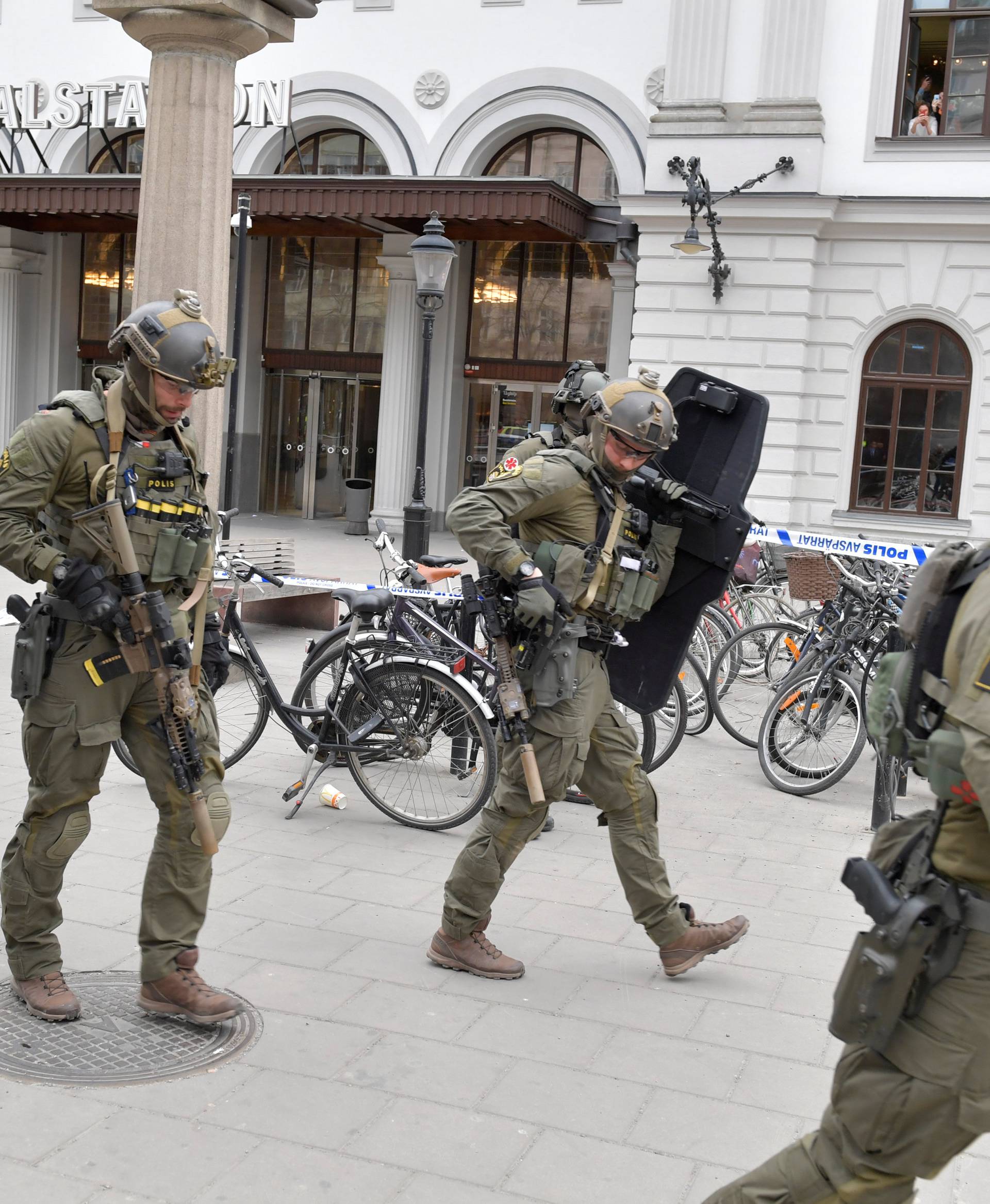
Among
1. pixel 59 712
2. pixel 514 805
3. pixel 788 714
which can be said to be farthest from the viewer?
pixel 788 714

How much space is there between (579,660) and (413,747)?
1923 millimetres

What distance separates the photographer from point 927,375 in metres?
17.6

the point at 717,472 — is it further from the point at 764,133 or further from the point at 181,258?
the point at 764,133

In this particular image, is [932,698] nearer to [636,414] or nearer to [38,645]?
[636,414]

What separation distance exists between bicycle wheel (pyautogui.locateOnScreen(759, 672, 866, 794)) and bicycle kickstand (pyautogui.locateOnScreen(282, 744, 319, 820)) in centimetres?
246

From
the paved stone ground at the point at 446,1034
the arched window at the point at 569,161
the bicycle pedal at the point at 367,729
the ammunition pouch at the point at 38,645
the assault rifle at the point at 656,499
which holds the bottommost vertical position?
the paved stone ground at the point at 446,1034

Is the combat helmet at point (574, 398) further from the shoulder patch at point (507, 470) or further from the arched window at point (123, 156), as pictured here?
the arched window at point (123, 156)

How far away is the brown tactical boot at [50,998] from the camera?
389 cm

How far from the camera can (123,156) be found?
2395 cm

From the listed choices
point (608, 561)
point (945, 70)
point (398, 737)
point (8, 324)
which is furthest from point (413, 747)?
point (8, 324)

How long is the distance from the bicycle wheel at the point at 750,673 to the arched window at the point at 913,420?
9.92m

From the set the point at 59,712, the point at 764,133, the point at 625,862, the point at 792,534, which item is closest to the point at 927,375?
the point at 764,133

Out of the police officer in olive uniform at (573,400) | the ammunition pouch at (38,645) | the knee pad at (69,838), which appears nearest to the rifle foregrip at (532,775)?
the knee pad at (69,838)

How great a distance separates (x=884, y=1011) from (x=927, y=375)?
53.7ft
